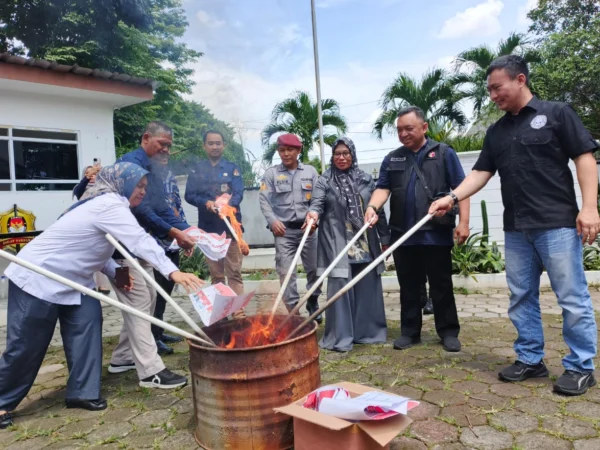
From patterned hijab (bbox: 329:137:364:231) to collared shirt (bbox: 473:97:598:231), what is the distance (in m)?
1.50

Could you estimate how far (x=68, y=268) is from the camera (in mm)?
3219

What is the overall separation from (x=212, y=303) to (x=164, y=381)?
136 centimetres

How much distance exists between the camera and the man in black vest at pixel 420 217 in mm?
4086

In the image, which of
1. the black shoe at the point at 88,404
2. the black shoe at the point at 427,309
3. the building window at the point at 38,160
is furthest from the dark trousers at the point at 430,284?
the building window at the point at 38,160

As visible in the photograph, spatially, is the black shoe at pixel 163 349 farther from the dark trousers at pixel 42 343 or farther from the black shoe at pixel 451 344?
the black shoe at pixel 451 344

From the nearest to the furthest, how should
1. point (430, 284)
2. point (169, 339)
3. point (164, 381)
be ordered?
1. point (164, 381)
2. point (430, 284)
3. point (169, 339)

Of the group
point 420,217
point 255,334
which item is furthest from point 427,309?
point 255,334

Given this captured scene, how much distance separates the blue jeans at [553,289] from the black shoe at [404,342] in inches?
43.5

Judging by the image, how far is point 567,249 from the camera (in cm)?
306

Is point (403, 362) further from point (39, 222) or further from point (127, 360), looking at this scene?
point (39, 222)

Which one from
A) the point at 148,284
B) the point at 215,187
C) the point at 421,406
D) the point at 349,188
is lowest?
the point at 421,406

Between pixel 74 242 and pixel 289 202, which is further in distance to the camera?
pixel 289 202

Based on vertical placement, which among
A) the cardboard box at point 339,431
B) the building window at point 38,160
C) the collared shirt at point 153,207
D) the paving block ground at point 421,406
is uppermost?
the building window at point 38,160

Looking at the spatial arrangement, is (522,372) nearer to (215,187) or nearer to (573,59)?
(215,187)
